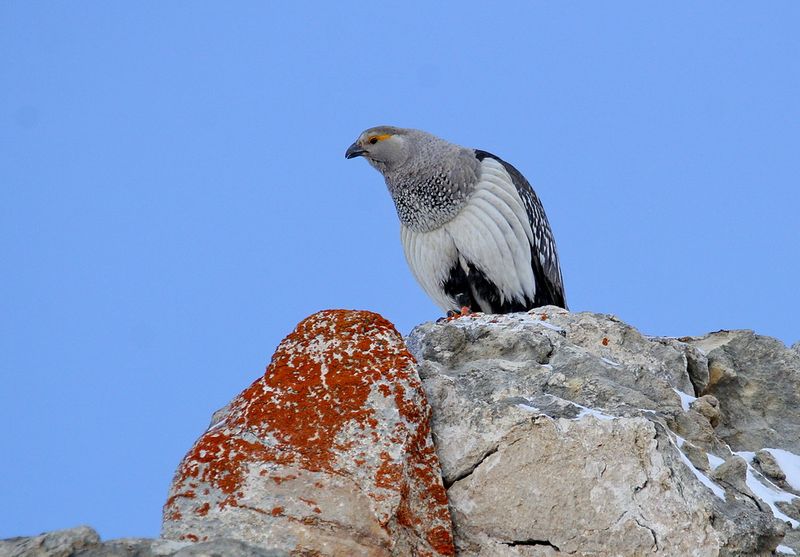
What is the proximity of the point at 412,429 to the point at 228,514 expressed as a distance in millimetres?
1147

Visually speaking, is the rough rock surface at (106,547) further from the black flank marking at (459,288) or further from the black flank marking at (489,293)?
the black flank marking at (459,288)

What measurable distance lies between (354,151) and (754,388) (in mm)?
5583

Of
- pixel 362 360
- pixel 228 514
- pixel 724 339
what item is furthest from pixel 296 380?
pixel 724 339

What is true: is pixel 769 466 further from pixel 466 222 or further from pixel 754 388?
pixel 466 222

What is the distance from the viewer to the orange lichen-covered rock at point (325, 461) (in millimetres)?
5863

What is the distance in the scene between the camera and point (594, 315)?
796 centimetres

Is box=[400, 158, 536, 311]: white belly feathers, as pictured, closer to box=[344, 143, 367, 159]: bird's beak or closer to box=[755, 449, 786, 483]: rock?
box=[344, 143, 367, 159]: bird's beak

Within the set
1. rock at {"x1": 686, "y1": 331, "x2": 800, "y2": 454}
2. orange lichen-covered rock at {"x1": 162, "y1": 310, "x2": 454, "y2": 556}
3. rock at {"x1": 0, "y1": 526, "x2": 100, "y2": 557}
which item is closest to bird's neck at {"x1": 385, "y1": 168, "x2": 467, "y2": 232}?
rock at {"x1": 686, "y1": 331, "x2": 800, "y2": 454}

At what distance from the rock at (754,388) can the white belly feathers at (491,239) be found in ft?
10.6

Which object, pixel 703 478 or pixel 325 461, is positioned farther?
pixel 703 478

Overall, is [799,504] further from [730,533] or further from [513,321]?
[513,321]

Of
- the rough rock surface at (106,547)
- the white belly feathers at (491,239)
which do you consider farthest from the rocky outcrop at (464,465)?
the white belly feathers at (491,239)

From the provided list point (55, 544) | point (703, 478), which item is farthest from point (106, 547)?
point (703, 478)

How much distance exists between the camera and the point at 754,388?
8.24 metres
